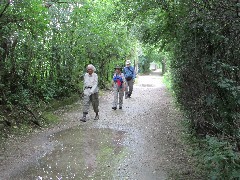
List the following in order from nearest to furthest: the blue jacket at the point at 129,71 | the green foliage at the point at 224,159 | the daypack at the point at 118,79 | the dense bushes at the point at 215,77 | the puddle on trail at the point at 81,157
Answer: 1. the green foliage at the point at 224,159
2. the dense bushes at the point at 215,77
3. the puddle on trail at the point at 81,157
4. the daypack at the point at 118,79
5. the blue jacket at the point at 129,71

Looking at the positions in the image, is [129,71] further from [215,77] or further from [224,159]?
[224,159]

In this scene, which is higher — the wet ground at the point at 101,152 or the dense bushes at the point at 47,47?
the dense bushes at the point at 47,47

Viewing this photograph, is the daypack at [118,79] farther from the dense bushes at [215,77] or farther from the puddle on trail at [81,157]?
the dense bushes at [215,77]

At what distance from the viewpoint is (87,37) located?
13.2 m

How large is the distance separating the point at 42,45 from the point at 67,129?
329cm

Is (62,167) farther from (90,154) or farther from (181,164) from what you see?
(181,164)

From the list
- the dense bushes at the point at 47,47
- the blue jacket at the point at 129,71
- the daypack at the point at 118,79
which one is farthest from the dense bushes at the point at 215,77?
the blue jacket at the point at 129,71

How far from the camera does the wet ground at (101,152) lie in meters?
5.59

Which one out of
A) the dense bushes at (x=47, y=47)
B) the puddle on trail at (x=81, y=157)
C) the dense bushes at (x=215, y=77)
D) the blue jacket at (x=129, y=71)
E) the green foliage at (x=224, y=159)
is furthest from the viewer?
the blue jacket at (x=129, y=71)

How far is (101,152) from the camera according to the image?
677 cm

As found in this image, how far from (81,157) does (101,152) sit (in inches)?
21.2

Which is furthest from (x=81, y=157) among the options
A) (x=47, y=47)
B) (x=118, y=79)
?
(x=118, y=79)

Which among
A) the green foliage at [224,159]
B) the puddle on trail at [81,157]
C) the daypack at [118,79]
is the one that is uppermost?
the daypack at [118,79]

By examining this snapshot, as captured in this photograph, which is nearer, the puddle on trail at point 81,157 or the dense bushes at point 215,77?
the dense bushes at point 215,77
